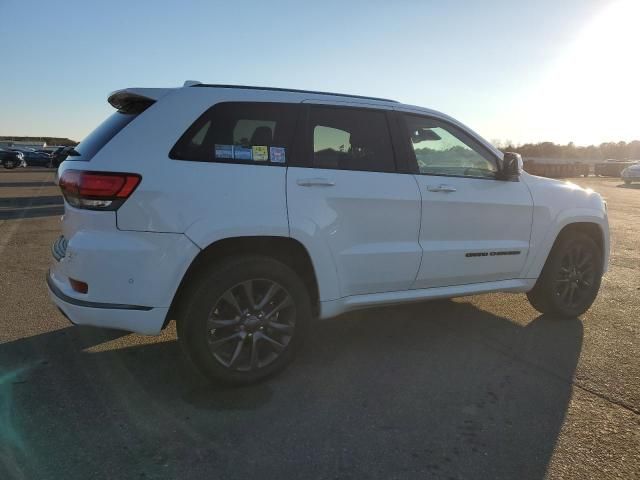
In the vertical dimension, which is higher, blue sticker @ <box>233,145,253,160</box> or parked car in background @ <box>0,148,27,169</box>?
blue sticker @ <box>233,145,253,160</box>

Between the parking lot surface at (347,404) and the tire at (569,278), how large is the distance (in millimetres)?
181

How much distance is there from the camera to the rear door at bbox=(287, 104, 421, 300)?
135 inches

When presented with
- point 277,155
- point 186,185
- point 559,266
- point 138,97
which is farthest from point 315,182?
point 559,266

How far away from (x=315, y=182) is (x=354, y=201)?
330mm

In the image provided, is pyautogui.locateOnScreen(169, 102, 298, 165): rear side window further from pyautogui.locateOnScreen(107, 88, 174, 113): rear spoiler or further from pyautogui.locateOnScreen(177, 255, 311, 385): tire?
pyautogui.locateOnScreen(177, 255, 311, 385): tire

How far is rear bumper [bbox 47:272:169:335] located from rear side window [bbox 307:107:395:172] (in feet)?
4.79

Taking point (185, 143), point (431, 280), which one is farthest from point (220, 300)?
point (431, 280)

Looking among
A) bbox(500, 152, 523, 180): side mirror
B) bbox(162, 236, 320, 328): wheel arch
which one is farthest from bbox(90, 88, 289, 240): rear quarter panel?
bbox(500, 152, 523, 180): side mirror

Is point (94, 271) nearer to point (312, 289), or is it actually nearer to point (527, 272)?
point (312, 289)

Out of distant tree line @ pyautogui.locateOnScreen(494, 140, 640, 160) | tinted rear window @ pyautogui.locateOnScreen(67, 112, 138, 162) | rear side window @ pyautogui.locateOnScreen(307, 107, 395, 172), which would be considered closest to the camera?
tinted rear window @ pyautogui.locateOnScreen(67, 112, 138, 162)

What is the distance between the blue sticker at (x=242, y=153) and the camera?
3264 mm

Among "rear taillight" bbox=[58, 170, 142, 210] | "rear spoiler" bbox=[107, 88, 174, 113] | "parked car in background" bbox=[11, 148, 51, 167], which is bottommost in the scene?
"parked car in background" bbox=[11, 148, 51, 167]

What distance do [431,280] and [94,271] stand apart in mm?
2479

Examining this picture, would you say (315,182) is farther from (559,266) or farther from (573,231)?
(573,231)
